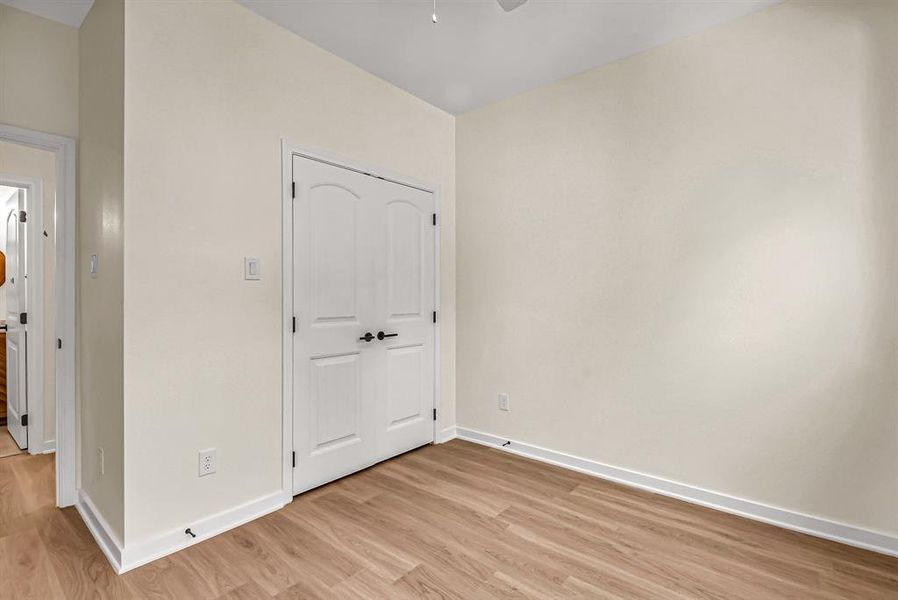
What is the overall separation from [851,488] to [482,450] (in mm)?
2143

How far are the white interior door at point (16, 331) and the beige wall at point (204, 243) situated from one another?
7.65ft

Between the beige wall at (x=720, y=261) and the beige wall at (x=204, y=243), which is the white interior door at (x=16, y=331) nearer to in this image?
the beige wall at (x=204, y=243)

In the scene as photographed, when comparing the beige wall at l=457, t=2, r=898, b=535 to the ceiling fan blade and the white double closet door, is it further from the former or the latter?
the ceiling fan blade

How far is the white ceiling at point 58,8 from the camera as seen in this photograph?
2244mm

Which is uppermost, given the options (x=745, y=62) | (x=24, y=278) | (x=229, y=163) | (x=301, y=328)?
(x=745, y=62)

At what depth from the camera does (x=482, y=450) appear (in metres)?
3.42

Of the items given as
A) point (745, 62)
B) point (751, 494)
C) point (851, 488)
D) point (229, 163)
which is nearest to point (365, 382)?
point (229, 163)

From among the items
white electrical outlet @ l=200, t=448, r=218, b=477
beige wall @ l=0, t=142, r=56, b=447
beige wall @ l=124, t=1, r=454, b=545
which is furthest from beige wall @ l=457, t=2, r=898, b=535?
beige wall @ l=0, t=142, r=56, b=447

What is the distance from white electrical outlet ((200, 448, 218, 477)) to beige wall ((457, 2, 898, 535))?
2.02 m

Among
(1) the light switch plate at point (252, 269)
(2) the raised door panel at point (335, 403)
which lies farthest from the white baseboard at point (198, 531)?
(1) the light switch plate at point (252, 269)

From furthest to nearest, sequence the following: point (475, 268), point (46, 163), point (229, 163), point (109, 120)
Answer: point (475, 268) < point (46, 163) < point (229, 163) < point (109, 120)

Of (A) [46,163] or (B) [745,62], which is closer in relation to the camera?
(B) [745,62]

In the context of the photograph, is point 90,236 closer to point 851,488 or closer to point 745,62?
point 745,62

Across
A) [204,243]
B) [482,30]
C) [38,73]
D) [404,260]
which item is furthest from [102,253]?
[482,30]
